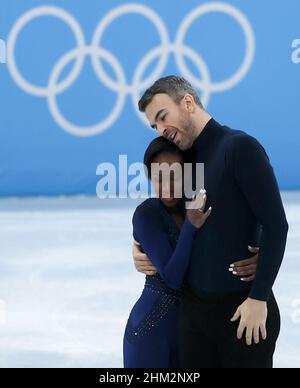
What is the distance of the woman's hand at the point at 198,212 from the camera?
1.97 m

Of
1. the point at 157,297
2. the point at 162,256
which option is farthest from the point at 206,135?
the point at 157,297

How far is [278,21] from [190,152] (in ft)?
29.9

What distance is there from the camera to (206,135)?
6.78ft

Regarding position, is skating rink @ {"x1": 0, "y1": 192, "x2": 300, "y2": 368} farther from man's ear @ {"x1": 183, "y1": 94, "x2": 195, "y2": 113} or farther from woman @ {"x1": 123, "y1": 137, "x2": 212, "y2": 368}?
man's ear @ {"x1": 183, "y1": 94, "x2": 195, "y2": 113}

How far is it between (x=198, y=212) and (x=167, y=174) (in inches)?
4.8

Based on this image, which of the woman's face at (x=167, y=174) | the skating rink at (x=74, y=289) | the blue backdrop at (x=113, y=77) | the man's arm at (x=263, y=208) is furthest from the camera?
the blue backdrop at (x=113, y=77)

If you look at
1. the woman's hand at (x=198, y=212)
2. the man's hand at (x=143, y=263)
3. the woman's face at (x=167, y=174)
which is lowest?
the man's hand at (x=143, y=263)

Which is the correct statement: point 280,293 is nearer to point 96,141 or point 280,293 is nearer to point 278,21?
point 96,141

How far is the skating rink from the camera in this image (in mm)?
3922

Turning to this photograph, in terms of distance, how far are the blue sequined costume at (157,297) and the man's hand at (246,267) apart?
12 centimetres

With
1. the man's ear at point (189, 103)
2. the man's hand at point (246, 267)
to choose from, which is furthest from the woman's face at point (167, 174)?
the man's hand at point (246, 267)

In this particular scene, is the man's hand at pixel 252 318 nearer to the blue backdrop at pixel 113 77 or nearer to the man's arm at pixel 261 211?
the man's arm at pixel 261 211

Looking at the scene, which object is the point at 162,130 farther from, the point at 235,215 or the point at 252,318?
the point at 252,318

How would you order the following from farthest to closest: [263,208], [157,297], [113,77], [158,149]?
[113,77] → [157,297] → [158,149] → [263,208]
